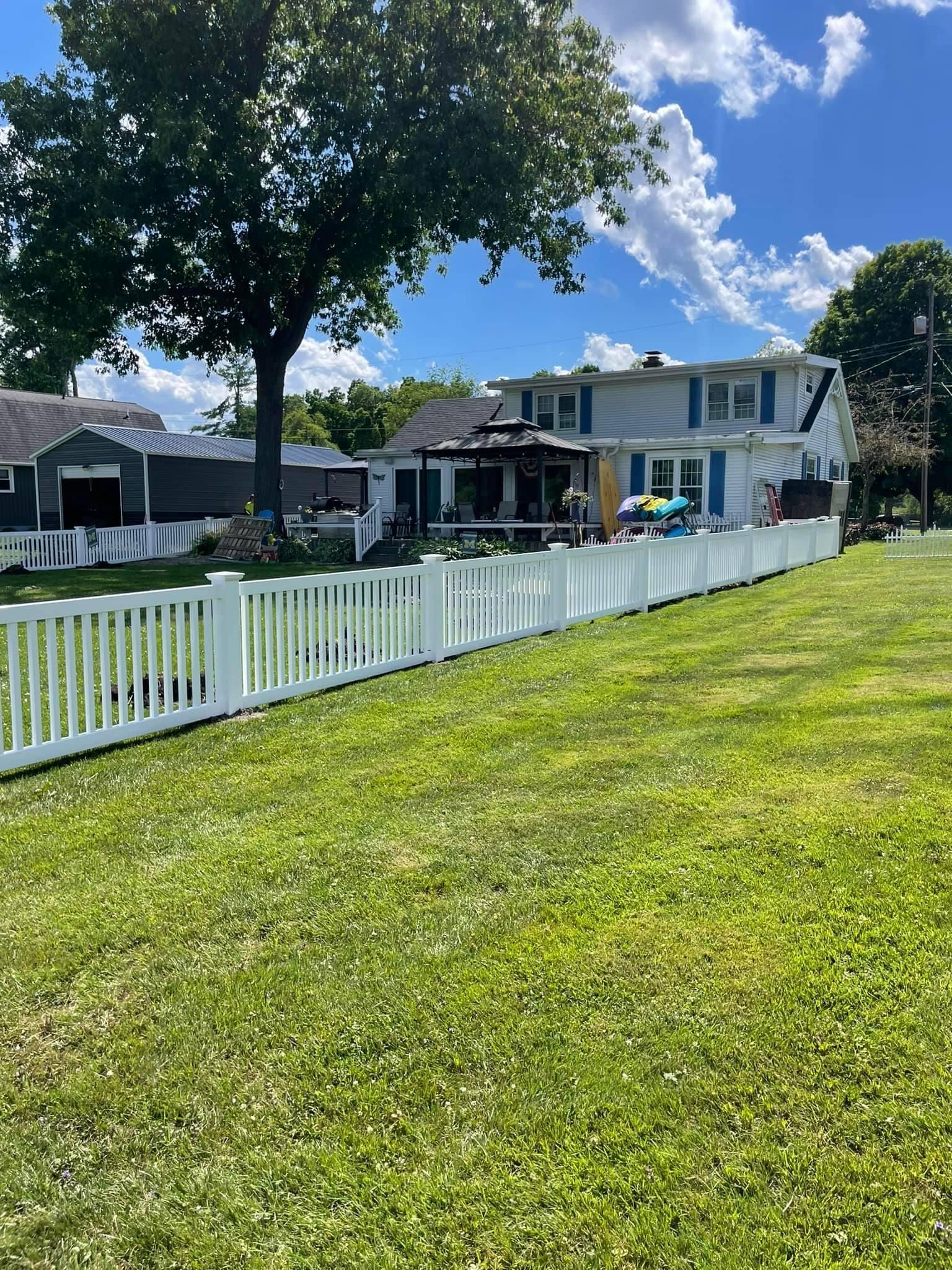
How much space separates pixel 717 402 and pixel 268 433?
11.5 m

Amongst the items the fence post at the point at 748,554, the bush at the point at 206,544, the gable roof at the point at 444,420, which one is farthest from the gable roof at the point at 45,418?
the fence post at the point at 748,554

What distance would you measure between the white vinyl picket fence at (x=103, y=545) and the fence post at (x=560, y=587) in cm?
1313

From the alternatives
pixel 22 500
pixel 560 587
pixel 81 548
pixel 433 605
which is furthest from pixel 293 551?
pixel 22 500

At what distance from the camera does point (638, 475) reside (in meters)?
22.0

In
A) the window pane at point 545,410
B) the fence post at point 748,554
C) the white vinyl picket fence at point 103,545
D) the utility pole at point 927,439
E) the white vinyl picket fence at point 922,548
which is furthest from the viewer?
the utility pole at point 927,439

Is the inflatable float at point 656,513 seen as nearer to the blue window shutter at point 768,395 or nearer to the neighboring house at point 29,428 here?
the blue window shutter at point 768,395

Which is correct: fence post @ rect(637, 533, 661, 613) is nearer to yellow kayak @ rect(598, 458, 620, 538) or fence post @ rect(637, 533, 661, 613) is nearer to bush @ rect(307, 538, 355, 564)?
bush @ rect(307, 538, 355, 564)

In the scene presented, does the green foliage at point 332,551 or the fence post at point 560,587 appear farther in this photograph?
the green foliage at point 332,551

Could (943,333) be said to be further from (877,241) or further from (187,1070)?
(187,1070)

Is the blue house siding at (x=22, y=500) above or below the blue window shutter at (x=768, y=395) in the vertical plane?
below

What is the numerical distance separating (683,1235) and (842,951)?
1.22m

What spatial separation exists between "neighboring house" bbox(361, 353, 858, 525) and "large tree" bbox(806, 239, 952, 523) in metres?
11.6

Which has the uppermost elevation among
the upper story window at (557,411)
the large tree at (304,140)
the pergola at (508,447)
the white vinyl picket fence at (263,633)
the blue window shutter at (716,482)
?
the large tree at (304,140)

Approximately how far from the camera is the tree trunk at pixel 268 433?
20.3 metres
